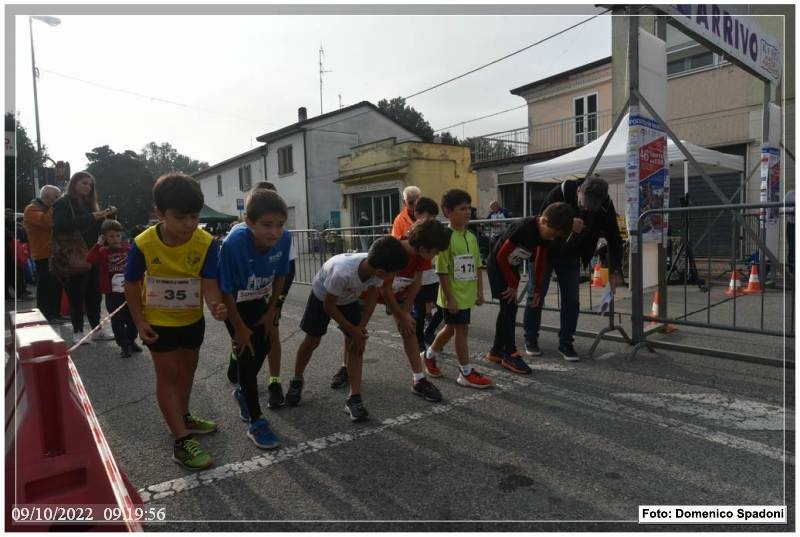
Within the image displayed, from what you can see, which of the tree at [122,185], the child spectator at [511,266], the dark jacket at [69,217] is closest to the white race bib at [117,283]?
the dark jacket at [69,217]

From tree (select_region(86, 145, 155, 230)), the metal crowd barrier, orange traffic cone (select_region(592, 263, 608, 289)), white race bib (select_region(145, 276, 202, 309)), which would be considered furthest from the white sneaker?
tree (select_region(86, 145, 155, 230))

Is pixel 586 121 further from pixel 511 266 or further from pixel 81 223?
pixel 81 223

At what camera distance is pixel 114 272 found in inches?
220

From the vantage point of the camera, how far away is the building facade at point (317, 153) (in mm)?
29078

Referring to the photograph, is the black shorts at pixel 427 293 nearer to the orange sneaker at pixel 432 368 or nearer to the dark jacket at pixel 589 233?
the orange sneaker at pixel 432 368

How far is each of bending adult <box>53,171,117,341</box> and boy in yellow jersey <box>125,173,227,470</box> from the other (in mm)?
3220

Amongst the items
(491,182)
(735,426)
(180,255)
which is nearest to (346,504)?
(180,255)

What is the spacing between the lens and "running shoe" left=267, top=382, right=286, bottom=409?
383 cm

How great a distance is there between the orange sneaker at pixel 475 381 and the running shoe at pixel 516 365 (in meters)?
0.40

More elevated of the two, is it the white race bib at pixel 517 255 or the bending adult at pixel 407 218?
the bending adult at pixel 407 218

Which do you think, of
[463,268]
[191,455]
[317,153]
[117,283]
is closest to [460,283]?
[463,268]

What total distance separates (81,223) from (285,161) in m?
26.1

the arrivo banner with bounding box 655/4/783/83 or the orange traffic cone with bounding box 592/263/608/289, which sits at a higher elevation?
the arrivo banner with bounding box 655/4/783/83

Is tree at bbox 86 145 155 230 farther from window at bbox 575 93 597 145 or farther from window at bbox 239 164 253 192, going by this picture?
window at bbox 575 93 597 145
